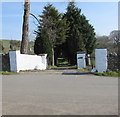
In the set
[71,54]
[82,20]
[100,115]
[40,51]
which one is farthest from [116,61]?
[82,20]

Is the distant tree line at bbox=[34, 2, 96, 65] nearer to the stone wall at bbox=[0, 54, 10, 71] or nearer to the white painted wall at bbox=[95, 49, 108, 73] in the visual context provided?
the stone wall at bbox=[0, 54, 10, 71]

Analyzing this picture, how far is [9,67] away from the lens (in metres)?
18.6

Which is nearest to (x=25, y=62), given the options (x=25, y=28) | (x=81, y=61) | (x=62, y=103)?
(x=25, y=28)

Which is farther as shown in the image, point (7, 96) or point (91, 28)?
point (91, 28)

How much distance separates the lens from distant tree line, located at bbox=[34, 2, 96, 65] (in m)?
35.0

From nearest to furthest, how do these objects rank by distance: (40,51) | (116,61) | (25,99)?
(25,99), (116,61), (40,51)

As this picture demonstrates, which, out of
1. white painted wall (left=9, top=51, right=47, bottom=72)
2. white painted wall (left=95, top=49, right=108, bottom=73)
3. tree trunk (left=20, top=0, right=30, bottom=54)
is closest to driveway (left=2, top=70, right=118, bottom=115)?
white painted wall (left=95, top=49, right=108, bottom=73)

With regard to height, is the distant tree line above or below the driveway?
above

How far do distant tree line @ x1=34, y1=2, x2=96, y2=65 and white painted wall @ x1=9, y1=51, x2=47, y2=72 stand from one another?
8929 mm

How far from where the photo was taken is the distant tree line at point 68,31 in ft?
115

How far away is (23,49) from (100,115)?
58.3ft

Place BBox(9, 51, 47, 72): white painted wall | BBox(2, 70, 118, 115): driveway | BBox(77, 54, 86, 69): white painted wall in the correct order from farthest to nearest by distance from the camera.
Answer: BBox(77, 54, 86, 69): white painted wall
BBox(9, 51, 47, 72): white painted wall
BBox(2, 70, 118, 115): driveway

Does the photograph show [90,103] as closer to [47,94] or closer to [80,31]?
[47,94]

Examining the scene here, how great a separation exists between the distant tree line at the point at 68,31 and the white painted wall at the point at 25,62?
29.3 ft
